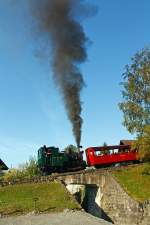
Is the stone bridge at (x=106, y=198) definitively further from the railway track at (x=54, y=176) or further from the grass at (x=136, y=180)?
the grass at (x=136, y=180)

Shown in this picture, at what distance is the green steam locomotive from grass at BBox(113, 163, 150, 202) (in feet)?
16.3

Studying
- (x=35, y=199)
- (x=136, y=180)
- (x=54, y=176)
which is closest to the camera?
(x=35, y=199)

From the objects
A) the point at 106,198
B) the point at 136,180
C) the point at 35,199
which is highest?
the point at 136,180

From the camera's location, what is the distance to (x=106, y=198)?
4412 cm

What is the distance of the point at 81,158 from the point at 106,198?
25.0 ft

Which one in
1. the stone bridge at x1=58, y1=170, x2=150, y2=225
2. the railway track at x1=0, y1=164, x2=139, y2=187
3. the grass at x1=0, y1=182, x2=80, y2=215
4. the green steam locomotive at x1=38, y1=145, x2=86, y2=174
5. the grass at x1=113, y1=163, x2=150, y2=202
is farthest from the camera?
the green steam locomotive at x1=38, y1=145, x2=86, y2=174

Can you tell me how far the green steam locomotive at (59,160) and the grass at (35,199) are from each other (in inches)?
210

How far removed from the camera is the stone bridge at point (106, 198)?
40.2 metres

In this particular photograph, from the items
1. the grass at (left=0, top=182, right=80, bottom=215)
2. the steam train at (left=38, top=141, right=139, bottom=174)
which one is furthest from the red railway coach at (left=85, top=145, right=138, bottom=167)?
the grass at (left=0, top=182, right=80, bottom=215)

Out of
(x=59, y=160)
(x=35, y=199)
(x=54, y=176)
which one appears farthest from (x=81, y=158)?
(x=35, y=199)

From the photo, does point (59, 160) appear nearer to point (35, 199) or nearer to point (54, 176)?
point (54, 176)

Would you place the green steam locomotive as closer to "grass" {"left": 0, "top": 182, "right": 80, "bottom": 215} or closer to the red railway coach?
the red railway coach

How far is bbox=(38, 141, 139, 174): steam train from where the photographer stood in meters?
50.1

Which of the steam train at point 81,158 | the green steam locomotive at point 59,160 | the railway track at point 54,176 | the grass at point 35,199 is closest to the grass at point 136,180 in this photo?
the railway track at point 54,176
